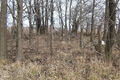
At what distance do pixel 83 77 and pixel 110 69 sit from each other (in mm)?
1042

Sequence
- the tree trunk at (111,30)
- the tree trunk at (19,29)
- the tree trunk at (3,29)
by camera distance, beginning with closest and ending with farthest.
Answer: the tree trunk at (111,30) < the tree trunk at (19,29) < the tree trunk at (3,29)

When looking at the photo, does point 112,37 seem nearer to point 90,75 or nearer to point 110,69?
point 110,69

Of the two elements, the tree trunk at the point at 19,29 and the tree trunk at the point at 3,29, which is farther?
the tree trunk at the point at 3,29

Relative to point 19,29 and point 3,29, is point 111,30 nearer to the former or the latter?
point 19,29

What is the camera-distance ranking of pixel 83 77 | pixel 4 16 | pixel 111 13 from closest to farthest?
pixel 83 77, pixel 111 13, pixel 4 16

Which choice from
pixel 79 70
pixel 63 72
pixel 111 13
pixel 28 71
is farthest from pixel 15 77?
pixel 111 13

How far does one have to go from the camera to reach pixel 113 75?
2947 millimetres

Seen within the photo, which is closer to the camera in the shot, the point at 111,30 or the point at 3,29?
the point at 111,30

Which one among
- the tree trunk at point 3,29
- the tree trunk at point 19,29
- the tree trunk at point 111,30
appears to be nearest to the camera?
the tree trunk at point 111,30

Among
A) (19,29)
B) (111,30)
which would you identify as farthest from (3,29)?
(111,30)

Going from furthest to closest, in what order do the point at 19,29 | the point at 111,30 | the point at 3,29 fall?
the point at 3,29
the point at 19,29
the point at 111,30

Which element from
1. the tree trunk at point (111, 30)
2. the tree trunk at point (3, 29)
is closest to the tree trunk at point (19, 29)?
the tree trunk at point (3, 29)

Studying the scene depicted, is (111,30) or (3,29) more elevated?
(3,29)

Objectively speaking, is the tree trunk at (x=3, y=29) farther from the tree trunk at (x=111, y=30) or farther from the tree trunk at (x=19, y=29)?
the tree trunk at (x=111, y=30)
